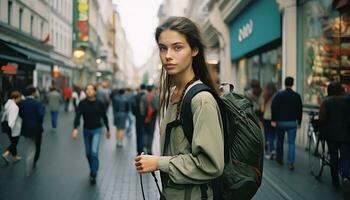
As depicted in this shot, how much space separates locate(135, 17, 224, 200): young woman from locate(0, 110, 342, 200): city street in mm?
5084

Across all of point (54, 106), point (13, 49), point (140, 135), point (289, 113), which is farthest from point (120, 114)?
point (13, 49)

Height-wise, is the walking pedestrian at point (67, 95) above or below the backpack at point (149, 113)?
above

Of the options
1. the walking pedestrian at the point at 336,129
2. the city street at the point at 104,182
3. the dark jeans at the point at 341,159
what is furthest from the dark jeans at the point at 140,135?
the dark jeans at the point at 341,159

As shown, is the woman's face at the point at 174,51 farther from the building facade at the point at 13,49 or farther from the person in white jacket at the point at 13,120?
the person in white jacket at the point at 13,120

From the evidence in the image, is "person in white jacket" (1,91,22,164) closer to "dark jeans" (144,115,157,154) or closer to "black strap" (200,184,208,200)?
"dark jeans" (144,115,157,154)

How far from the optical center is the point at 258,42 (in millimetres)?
18766

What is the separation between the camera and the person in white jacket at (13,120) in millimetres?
8672

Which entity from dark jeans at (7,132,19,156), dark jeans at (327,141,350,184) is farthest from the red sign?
dark jeans at (327,141,350,184)

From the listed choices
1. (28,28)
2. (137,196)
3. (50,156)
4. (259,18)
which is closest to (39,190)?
(137,196)

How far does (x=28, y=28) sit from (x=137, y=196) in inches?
236

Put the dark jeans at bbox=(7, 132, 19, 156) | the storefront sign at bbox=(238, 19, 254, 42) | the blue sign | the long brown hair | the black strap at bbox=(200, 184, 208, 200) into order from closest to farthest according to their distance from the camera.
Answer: the black strap at bbox=(200, 184, 208, 200) < the long brown hair < the dark jeans at bbox=(7, 132, 19, 156) < the blue sign < the storefront sign at bbox=(238, 19, 254, 42)

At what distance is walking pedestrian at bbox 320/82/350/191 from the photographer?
7.64m

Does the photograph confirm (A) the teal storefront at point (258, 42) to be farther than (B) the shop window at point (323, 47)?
Yes

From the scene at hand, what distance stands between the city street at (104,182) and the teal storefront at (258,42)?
5.83 metres
